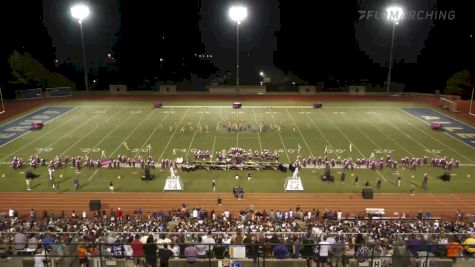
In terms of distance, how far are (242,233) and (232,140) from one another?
69.1 ft

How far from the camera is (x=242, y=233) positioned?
14.9m

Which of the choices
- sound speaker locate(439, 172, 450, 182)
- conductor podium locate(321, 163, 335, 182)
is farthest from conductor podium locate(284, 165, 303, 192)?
sound speaker locate(439, 172, 450, 182)

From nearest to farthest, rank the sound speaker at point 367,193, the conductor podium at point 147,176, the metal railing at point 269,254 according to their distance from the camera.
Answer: the metal railing at point 269,254 < the sound speaker at point 367,193 < the conductor podium at point 147,176

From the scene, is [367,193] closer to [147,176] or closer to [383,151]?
[383,151]

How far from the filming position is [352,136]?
3709 cm

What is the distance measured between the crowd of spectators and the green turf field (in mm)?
5211

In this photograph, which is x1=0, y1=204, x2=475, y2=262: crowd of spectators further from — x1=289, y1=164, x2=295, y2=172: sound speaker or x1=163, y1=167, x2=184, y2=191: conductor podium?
x1=289, y1=164, x2=295, y2=172: sound speaker

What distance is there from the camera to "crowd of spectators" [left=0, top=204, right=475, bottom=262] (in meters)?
12.1

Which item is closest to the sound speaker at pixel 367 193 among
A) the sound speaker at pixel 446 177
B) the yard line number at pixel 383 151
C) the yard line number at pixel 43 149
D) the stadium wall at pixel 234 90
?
the sound speaker at pixel 446 177

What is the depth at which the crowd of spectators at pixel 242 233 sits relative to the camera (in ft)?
39.5

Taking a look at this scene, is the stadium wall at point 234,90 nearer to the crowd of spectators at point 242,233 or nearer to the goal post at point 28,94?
the goal post at point 28,94

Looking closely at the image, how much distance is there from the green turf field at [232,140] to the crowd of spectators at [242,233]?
17.1ft

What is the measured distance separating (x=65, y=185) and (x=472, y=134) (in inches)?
1291

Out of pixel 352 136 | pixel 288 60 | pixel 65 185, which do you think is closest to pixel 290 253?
pixel 65 185
